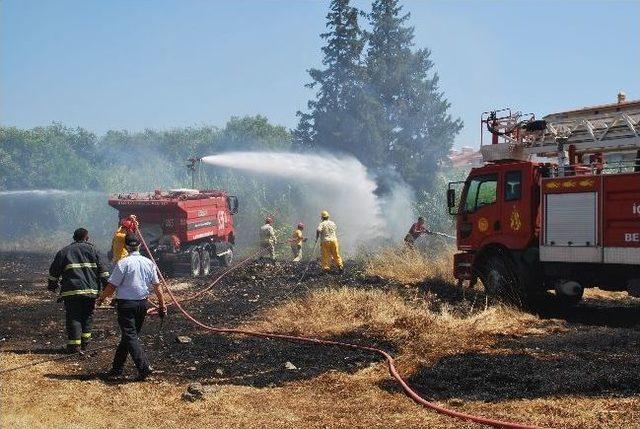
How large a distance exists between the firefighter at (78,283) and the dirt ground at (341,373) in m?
0.39

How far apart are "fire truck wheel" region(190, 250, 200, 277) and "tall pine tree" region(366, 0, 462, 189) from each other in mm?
18916

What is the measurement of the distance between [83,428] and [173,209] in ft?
42.4

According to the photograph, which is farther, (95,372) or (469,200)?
(469,200)

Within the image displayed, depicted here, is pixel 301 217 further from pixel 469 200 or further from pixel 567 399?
pixel 567 399

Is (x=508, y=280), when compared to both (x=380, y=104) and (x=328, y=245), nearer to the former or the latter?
(x=328, y=245)

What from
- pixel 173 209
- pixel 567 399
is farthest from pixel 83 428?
pixel 173 209

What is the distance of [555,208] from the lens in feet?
36.6

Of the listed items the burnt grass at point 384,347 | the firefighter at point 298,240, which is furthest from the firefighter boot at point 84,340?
the firefighter at point 298,240

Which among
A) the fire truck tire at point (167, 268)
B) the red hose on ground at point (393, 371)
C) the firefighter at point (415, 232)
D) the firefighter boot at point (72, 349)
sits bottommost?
the fire truck tire at point (167, 268)

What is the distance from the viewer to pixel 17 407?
6.55 metres

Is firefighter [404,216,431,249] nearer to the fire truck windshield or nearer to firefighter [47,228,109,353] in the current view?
the fire truck windshield

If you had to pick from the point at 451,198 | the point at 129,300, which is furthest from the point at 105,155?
the point at 129,300

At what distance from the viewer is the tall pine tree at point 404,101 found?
3688 cm

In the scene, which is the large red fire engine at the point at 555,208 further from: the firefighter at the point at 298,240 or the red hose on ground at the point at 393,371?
the firefighter at the point at 298,240
